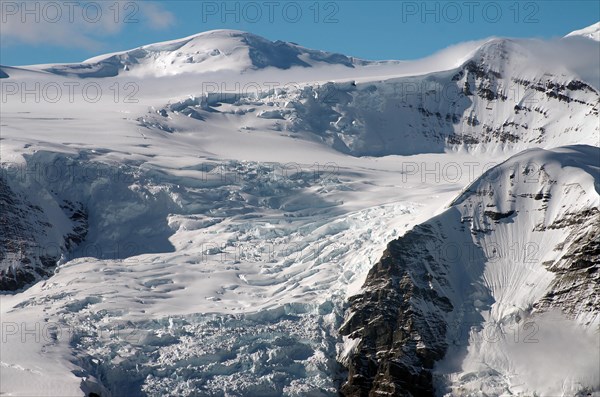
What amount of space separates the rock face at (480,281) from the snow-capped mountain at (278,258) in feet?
0.43

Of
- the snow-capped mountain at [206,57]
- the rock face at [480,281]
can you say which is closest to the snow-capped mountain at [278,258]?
the rock face at [480,281]

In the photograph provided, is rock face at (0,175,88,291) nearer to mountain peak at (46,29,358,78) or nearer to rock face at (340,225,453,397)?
rock face at (340,225,453,397)

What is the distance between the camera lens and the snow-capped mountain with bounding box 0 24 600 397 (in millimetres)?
64188

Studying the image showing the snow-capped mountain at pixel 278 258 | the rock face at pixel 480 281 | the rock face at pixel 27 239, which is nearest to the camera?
the snow-capped mountain at pixel 278 258

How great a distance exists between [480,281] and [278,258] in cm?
1654

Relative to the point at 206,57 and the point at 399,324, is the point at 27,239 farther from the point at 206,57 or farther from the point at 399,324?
the point at 206,57

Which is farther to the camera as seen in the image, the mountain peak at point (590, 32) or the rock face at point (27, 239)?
the mountain peak at point (590, 32)

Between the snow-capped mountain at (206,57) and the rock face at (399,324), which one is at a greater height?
the snow-capped mountain at (206,57)

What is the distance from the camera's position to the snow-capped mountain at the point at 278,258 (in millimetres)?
64188

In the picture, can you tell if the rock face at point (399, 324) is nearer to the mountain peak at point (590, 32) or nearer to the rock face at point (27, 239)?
the rock face at point (27, 239)

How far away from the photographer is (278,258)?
3118 inches

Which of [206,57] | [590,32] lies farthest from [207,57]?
[590,32]

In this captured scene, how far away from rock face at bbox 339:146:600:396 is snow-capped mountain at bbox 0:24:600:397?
0.13m

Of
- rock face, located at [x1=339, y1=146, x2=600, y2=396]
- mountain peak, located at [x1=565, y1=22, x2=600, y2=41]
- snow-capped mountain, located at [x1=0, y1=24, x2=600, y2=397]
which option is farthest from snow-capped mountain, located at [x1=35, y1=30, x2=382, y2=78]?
rock face, located at [x1=339, y1=146, x2=600, y2=396]
